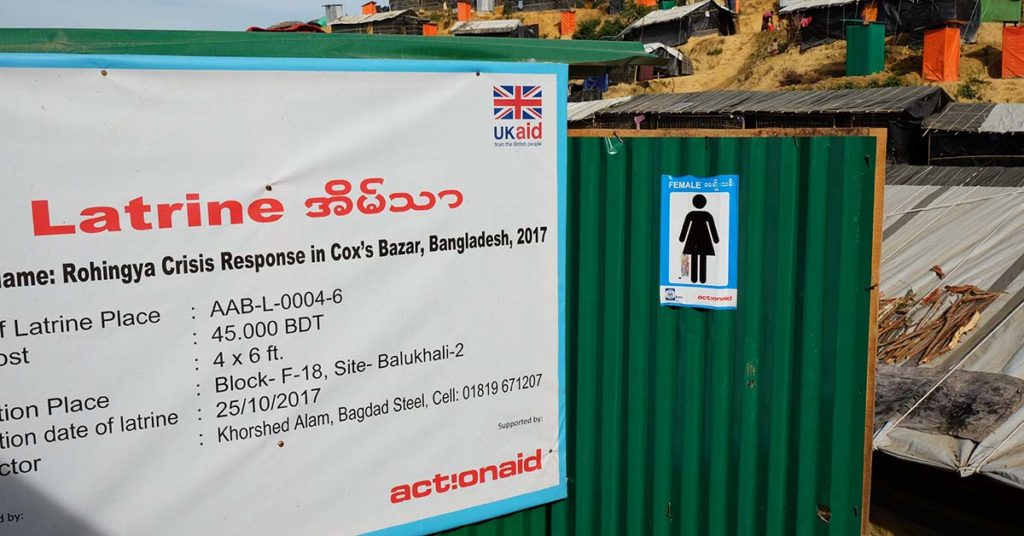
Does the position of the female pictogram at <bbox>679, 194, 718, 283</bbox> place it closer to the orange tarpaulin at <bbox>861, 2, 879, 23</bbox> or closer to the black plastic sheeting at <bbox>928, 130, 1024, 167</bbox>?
the black plastic sheeting at <bbox>928, 130, 1024, 167</bbox>

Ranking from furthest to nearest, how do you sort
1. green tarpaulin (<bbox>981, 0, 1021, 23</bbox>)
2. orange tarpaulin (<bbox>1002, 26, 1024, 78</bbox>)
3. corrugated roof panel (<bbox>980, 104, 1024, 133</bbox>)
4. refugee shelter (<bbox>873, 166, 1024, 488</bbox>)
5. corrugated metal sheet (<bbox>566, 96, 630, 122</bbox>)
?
green tarpaulin (<bbox>981, 0, 1021, 23</bbox>)
corrugated metal sheet (<bbox>566, 96, 630, 122</bbox>)
orange tarpaulin (<bbox>1002, 26, 1024, 78</bbox>)
corrugated roof panel (<bbox>980, 104, 1024, 133</bbox>)
refugee shelter (<bbox>873, 166, 1024, 488</bbox>)

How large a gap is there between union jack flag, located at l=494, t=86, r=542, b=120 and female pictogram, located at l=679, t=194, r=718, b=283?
0.76 meters

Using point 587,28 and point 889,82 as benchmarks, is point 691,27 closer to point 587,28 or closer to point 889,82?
point 587,28

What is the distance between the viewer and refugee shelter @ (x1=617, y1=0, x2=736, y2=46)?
138ft

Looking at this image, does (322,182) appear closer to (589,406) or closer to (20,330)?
(20,330)

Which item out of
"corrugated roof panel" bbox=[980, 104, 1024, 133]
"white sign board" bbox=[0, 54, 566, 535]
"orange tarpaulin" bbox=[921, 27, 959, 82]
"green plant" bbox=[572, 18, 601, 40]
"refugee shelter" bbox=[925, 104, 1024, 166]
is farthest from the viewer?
"green plant" bbox=[572, 18, 601, 40]

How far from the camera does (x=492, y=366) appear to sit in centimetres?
349

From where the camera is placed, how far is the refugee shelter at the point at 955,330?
18.8 feet

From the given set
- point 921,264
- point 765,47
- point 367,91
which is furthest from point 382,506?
point 765,47

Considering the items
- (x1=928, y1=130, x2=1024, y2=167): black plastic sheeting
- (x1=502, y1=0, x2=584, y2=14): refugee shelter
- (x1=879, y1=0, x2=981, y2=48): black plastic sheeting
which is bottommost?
(x1=928, y1=130, x2=1024, y2=167): black plastic sheeting

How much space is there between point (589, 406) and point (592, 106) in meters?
23.9

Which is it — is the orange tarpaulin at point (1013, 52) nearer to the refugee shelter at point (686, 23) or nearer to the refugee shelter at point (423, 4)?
the refugee shelter at point (686, 23)

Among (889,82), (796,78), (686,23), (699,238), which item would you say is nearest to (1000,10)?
(796,78)

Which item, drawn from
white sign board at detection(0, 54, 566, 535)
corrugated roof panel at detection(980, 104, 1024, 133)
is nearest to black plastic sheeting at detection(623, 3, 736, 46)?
corrugated roof panel at detection(980, 104, 1024, 133)
